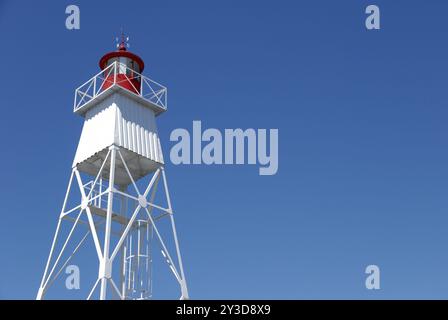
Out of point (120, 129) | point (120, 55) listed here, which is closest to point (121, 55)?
point (120, 55)

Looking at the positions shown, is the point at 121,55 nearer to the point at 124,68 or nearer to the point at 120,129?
the point at 124,68

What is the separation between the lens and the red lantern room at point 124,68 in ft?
160

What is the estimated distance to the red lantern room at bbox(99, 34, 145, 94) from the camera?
48875mm

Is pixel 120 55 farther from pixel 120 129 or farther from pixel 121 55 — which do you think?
pixel 120 129

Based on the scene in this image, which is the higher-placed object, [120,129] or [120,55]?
[120,55]

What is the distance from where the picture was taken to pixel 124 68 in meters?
50.0

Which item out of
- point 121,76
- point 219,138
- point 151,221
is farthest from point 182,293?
point 121,76

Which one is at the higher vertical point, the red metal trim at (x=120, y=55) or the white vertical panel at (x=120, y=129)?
the red metal trim at (x=120, y=55)

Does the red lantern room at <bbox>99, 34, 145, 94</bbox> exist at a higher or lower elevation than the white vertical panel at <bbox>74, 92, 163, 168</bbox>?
higher

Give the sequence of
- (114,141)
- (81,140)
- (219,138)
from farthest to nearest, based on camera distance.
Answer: (81,140) < (114,141) < (219,138)

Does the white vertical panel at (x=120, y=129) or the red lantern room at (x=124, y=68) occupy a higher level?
the red lantern room at (x=124, y=68)
